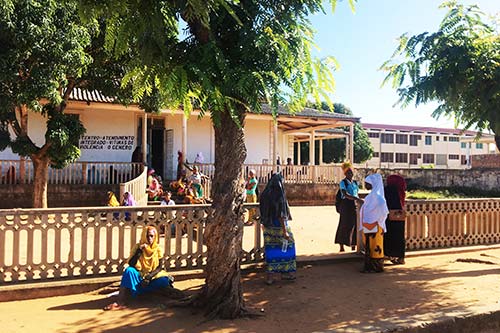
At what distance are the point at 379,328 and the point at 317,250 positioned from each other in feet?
13.6

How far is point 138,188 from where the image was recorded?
45.4 ft

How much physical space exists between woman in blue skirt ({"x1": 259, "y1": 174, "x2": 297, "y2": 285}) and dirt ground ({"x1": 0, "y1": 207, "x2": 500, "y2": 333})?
0.73ft

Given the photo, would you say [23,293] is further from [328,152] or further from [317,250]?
[328,152]

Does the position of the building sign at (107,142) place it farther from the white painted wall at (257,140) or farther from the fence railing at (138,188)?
the white painted wall at (257,140)

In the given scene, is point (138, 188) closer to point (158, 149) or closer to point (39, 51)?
point (39, 51)

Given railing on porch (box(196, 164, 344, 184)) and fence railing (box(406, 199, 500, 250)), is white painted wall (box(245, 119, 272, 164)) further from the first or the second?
fence railing (box(406, 199, 500, 250))

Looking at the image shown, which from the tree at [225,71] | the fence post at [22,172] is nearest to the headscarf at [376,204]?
the tree at [225,71]

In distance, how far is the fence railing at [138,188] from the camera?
12539 mm

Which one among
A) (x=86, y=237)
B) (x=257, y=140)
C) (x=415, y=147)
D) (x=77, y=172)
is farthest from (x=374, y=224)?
(x=415, y=147)

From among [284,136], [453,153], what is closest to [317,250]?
[284,136]

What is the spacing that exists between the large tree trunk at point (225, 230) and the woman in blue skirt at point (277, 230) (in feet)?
3.66

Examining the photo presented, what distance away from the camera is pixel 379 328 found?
4.30 meters

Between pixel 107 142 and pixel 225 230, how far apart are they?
1500 centimetres

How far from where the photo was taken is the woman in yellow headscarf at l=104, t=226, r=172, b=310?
16.7ft
